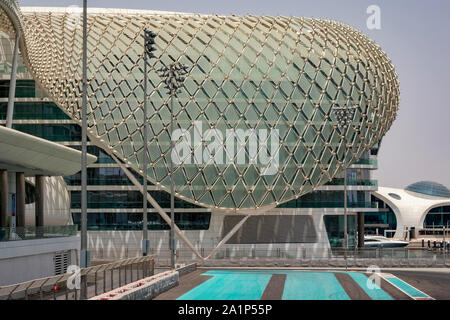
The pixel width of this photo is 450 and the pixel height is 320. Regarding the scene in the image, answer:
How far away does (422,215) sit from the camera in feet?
439

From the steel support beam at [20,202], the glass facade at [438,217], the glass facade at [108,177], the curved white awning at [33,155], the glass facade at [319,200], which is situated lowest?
the glass facade at [438,217]

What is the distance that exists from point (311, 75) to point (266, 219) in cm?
→ 1542

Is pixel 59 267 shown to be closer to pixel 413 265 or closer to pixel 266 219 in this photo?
pixel 413 265

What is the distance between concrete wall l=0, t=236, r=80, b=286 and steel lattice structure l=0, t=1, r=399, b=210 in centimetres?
2701

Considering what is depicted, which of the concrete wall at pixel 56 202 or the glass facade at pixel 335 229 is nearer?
the concrete wall at pixel 56 202

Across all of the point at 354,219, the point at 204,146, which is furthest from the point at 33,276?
the point at 354,219

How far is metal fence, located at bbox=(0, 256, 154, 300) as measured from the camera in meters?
23.1

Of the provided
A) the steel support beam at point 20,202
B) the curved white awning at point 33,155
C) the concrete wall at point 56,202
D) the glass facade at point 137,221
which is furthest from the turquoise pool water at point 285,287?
the concrete wall at point 56,202

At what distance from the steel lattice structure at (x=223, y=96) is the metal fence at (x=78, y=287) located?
29530mm

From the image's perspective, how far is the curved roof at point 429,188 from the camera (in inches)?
5935

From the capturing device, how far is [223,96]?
220ft

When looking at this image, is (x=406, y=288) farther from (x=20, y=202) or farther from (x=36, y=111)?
(x=36, y=111)

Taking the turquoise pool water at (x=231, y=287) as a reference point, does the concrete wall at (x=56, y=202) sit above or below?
above

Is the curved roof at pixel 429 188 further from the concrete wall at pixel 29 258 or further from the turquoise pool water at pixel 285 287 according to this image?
the concrete wall at pixel 29 258
